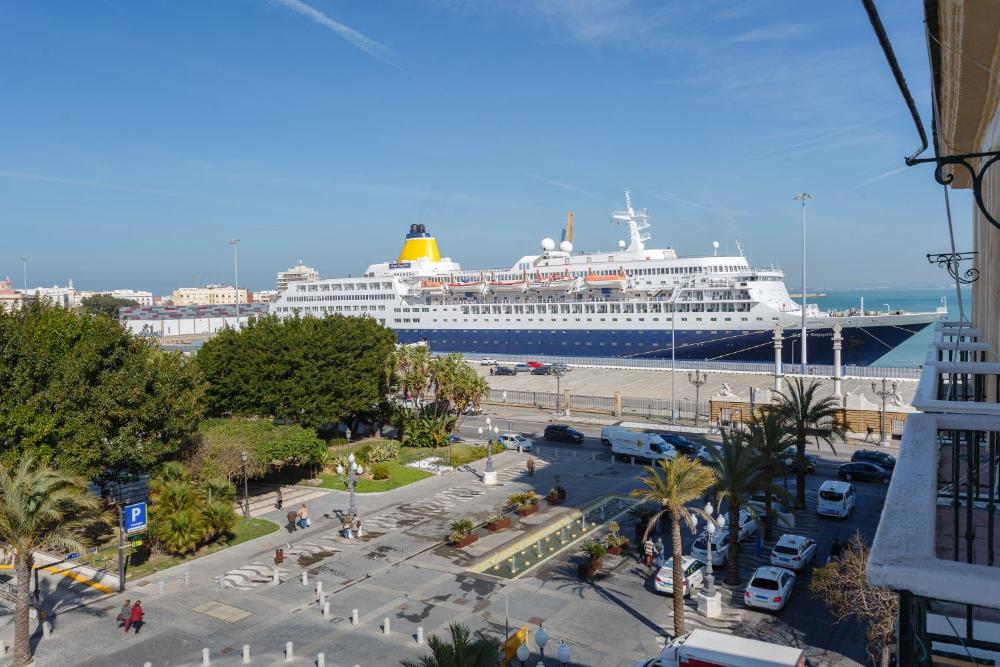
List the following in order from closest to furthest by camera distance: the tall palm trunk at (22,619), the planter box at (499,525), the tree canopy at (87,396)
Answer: the tall palm trunk at (22,619) → the tree canopy at (87,396) → the planter box at (499,525)

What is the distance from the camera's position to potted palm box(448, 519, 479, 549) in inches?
728

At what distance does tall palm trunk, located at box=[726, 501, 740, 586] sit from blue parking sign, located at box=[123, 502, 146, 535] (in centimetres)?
1317

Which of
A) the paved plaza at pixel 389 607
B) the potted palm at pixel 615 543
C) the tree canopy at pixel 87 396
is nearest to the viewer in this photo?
the paved plaza at pixel 389 607

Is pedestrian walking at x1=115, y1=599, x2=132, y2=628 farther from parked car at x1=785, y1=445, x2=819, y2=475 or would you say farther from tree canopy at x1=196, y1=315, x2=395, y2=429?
parked car at x1=785, y1=445, x2=819, y2=475

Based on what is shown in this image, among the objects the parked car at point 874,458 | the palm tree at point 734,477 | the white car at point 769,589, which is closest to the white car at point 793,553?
the white car at point 769,589

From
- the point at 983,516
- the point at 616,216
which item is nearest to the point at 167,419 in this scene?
the point at 983,516

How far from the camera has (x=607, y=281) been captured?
56656mm

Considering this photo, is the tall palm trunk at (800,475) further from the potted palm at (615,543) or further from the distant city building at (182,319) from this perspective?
the distant city building at (182,319)

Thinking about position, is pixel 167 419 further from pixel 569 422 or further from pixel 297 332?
pixel 569 422

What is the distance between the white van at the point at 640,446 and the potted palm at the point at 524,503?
23.9ft

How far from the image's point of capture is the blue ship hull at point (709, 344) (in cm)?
5153

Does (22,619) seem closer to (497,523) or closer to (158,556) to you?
(158,556)

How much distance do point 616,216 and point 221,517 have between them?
50745mm

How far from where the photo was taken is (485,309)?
63.8 meters
